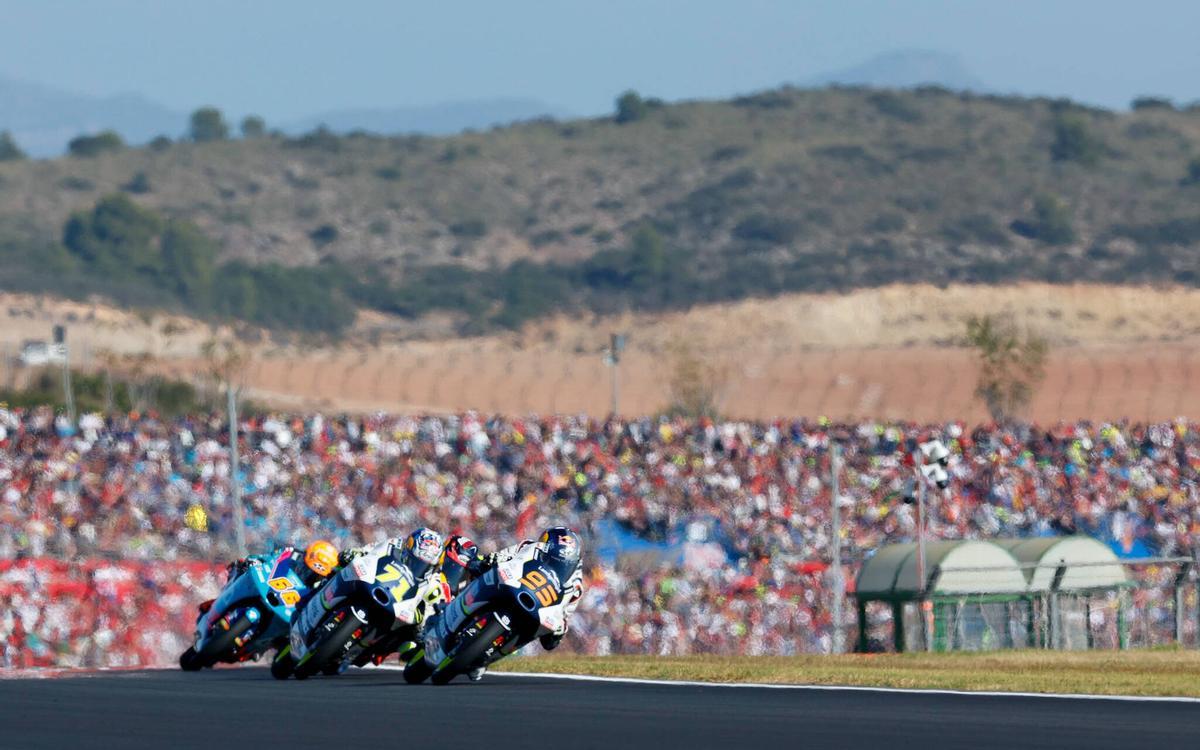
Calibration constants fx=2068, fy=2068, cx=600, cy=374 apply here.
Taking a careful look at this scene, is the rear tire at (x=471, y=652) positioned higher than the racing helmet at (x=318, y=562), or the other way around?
the racing helmet at (x=318, y=562)

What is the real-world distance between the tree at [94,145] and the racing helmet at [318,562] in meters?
109

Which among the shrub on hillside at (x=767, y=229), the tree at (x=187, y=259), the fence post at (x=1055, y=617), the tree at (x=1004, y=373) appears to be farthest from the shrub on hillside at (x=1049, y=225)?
the fence post at (x=1055, y=617)

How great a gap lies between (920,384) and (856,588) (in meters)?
41.9

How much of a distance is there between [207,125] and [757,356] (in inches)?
3358

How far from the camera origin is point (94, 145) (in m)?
127

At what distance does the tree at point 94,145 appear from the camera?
410 feet

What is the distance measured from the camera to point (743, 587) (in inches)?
1029

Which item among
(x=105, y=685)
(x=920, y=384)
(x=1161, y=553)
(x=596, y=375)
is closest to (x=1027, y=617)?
(x=1161, y=553)

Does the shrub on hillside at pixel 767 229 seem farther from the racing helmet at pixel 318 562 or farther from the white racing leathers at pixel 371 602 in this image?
the white racing leathers at pixel 371 602

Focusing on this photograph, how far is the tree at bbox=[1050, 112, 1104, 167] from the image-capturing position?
112062 mm

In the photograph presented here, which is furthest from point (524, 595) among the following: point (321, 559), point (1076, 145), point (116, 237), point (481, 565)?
point (1076, 145)

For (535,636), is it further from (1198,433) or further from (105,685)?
(1198,433)

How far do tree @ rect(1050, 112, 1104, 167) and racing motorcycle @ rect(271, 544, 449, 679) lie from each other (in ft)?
324

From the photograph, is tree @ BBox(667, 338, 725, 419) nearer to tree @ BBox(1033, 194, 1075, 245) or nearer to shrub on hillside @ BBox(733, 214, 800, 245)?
shrub on hillside @ BBox(733, 214, 800, 245)
